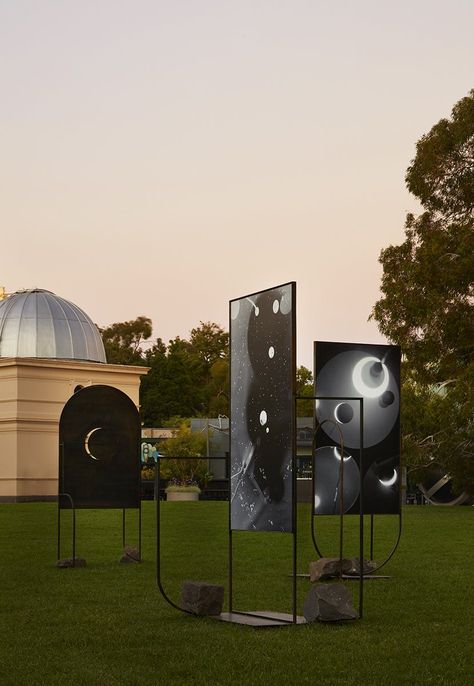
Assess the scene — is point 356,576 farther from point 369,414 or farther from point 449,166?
point 449,166

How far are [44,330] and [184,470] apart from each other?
995 centimetres

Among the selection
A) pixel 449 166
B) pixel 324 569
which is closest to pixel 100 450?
pixel 324 569

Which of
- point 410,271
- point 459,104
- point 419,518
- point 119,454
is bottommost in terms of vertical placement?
point 419,518

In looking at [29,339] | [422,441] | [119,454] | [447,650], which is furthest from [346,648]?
[29,339]

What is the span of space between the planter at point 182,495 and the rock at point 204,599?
44.5 metres

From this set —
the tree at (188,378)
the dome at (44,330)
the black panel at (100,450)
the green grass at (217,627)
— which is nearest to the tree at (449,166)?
the green grass at (217,627)

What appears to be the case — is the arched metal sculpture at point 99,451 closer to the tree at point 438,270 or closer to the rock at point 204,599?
the rock at point 204,599

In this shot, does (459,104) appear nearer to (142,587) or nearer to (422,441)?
(422,441)

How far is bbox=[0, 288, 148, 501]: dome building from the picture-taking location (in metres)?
59.8

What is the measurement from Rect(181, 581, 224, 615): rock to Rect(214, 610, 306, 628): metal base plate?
0.33 feet

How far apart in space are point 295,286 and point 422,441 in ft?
108

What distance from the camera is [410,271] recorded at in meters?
38.1

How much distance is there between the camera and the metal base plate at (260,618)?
11297 millimetres

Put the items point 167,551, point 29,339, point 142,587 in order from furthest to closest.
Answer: point 29,339
point 167,551
point 142,587
